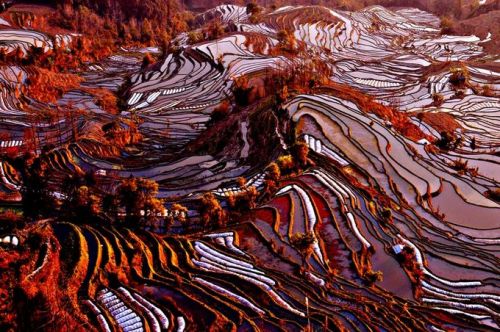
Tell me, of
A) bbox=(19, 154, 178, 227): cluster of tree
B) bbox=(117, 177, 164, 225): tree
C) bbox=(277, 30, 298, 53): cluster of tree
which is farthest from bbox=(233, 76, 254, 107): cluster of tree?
bbox=(277, 30, 298, 53): cluster of tree

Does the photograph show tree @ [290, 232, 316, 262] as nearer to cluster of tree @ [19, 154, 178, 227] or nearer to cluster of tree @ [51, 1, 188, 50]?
cluster of tree @ [19, 154, 178, 227]

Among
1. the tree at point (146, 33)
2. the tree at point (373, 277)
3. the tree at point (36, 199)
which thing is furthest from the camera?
the tree at point (146, 33)

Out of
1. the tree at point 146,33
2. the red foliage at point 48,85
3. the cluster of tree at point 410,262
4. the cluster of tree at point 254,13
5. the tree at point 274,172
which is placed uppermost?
the cluster of tree at point 254,13

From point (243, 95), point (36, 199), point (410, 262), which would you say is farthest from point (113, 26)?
point (410, 262)

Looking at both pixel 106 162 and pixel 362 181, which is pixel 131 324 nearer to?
pixel 362 181

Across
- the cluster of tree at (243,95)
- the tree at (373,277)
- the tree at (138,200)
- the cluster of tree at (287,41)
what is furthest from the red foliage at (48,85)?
the tree at (373,277)

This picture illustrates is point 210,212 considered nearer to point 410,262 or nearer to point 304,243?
point 304,243

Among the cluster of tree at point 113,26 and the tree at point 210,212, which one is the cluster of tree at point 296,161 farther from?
the cluster of tree at point 113,26

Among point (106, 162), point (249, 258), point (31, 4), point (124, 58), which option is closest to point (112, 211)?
point (249, 258)
